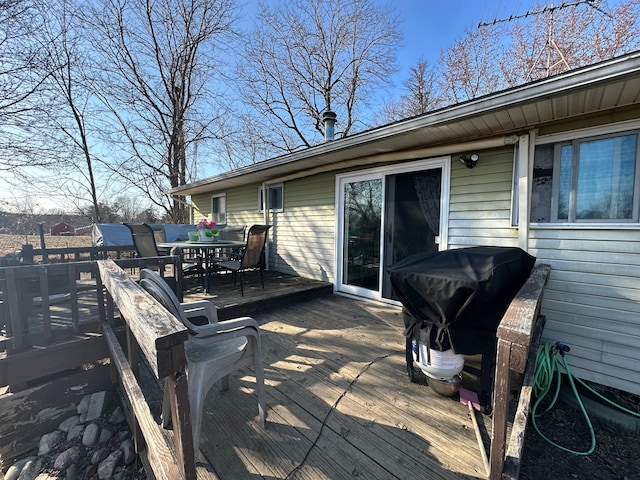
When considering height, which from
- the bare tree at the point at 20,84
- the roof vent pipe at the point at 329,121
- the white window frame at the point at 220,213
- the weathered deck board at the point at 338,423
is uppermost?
the bare tree at the point at 20,84

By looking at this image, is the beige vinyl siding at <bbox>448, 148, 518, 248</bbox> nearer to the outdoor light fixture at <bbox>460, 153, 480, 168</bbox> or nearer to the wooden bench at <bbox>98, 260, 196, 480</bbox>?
the outdoor light fixture at <bbox>460, 153, 480, 168</bbox>

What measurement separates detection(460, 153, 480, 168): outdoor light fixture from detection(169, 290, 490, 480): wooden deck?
2245mm

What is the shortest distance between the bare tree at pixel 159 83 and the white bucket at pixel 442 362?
37.6 ft

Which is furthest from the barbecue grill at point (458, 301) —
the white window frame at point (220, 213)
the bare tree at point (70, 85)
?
→ the bare tree at point (70, 85)

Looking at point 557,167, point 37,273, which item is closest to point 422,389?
point 557,167

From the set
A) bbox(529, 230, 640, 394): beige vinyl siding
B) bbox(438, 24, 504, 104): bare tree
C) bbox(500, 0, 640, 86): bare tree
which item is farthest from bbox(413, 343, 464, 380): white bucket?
bbox(438, 24, 504, 104): bare tree

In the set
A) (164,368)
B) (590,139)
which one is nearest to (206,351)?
(164,368)

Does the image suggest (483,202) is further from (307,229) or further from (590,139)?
(307,229)

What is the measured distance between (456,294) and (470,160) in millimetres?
2228

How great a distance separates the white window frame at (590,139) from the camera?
91.7 inches

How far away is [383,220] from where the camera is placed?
4.12 m

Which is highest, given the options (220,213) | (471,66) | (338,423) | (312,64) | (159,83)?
(312,64)

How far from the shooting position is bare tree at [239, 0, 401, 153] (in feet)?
37.2

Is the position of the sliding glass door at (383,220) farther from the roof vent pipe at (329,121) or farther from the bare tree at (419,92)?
the bare tree at (419,92)
